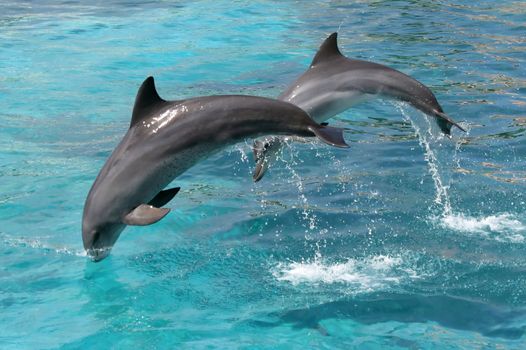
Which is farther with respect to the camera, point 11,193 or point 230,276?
point 11,193

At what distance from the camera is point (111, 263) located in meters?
6.39

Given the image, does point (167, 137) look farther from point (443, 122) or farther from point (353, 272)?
point (443, 122)

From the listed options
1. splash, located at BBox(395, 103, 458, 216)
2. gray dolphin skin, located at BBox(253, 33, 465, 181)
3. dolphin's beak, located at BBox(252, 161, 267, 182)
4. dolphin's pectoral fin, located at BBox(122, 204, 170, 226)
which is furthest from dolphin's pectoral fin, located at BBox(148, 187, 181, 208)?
splash, located at BBox(395, 103, 458, 216)

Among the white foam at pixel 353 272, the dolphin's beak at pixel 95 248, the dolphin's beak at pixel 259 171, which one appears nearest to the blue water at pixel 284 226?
the white foam at pixel 353 272

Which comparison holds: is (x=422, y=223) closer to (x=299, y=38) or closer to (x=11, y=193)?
(x=11, y=193)

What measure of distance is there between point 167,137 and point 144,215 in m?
0.52

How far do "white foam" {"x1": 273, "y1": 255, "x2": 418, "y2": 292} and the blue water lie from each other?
2 cm

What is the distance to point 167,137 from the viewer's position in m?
5.40

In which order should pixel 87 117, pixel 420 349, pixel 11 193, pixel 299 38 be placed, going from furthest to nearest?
1. pixel 299 38
2. pixel 87 117
3. pixel 11 193
4. pixel 420 349

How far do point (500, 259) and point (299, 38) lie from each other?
9.82 metres

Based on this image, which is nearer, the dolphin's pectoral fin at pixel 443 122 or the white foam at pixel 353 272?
the white foam at pixel 353 272

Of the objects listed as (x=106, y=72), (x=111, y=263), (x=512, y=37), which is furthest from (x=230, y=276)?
(x=512, y=37)

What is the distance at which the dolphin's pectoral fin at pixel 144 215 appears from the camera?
5156 millimetres

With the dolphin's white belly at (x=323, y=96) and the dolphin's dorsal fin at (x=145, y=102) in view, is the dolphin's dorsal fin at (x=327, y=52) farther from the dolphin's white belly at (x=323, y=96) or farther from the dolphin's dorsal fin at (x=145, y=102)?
the dolphin's dorsal fin at (x=145, y=102)
